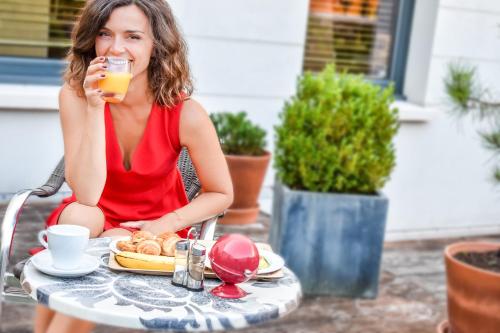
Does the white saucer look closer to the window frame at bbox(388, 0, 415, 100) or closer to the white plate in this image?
the white plate

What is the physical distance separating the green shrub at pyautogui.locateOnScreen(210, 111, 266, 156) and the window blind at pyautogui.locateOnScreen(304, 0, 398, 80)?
96 cm

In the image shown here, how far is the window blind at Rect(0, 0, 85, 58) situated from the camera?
189 inches

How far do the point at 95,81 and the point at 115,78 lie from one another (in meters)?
0.08

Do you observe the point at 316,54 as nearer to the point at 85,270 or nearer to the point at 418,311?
the point at 418,311

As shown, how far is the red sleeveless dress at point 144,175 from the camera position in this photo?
7.71 ft

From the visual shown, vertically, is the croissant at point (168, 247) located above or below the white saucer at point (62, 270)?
above

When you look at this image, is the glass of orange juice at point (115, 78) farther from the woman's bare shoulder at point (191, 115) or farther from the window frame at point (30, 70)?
the window frame at point (30, 70)

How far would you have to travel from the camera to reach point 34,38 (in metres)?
4.88

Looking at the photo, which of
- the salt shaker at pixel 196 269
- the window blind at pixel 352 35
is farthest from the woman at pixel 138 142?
the window blind at pixel 352 35

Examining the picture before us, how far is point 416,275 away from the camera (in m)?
4.62

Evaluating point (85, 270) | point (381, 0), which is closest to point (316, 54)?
point (381, 0)

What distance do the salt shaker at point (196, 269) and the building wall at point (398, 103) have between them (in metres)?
3.06

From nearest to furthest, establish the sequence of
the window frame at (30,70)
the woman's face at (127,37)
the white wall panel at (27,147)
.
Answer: the woman's face at (127,37), the white wall panel at (27,147), the window frame at (30,70)

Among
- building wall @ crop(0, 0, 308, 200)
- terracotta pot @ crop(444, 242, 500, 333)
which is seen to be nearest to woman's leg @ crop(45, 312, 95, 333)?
terracotta pot @ crop(444, 242, 500, 333)
